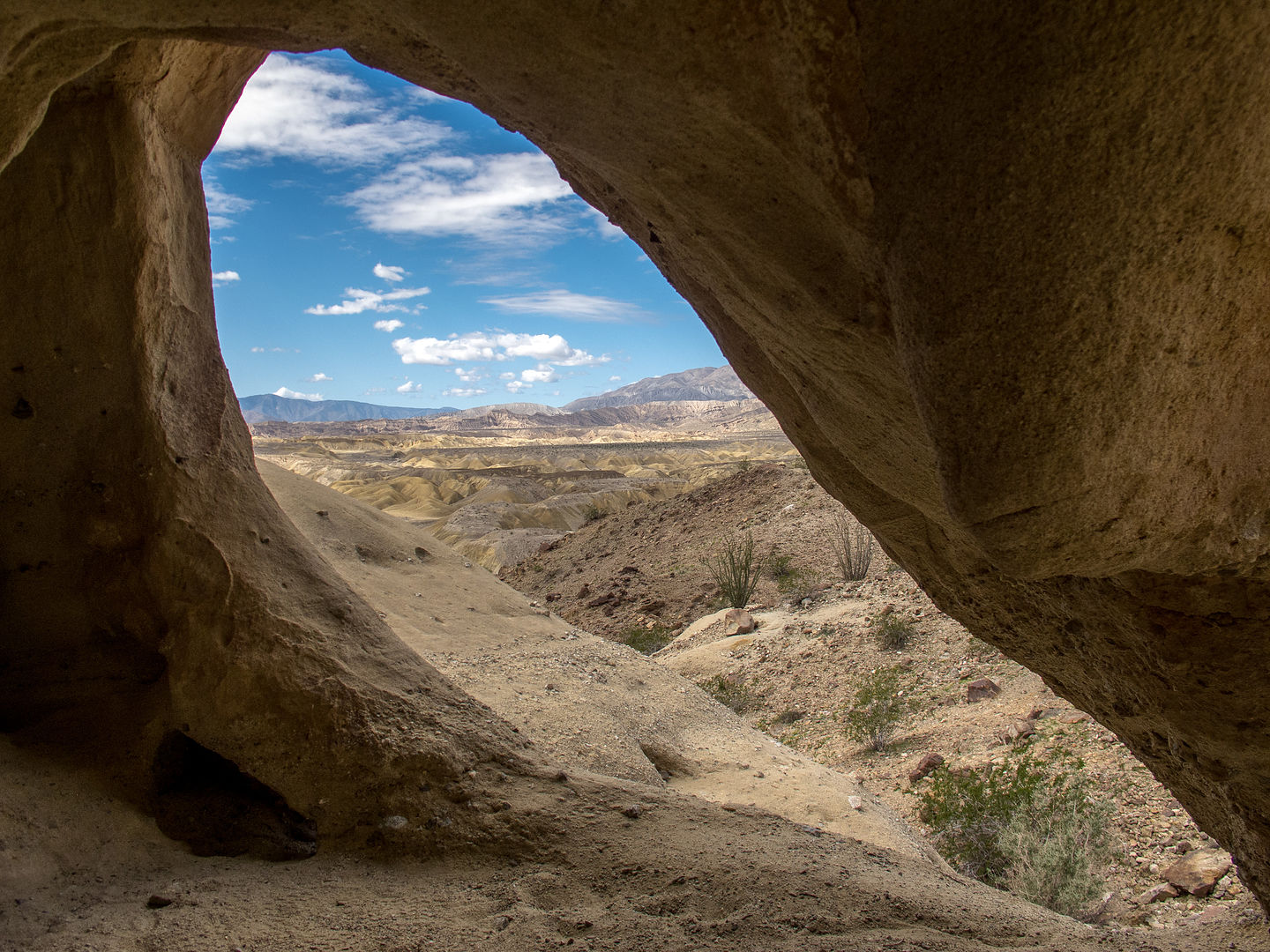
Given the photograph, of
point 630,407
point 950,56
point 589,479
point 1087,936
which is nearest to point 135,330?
point 950,56

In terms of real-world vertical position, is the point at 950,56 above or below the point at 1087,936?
above

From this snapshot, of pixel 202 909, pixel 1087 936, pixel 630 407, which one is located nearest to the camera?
pixel 202 909

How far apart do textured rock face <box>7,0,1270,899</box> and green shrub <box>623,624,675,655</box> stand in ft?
21.6

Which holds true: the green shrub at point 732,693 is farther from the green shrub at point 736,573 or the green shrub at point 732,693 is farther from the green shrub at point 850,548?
the green shrub at point 850,548

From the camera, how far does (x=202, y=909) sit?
237cm

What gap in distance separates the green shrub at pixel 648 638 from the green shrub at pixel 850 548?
227cm

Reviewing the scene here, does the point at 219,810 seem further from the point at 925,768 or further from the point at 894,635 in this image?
the point at 894,635

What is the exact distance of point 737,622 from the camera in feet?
30.6

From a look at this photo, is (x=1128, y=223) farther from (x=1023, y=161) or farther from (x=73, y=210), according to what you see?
(x=73, y=210)

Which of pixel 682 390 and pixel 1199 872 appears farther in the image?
pixel 682 390

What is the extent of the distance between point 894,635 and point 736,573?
9.31 feet

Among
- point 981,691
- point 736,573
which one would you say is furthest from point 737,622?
point 981,691

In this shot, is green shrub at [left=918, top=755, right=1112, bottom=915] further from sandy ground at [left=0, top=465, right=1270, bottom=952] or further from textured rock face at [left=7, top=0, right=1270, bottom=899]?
textured rock face at [left=7, top=0, right=1270, bottom=899]

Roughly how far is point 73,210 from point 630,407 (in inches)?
4714
